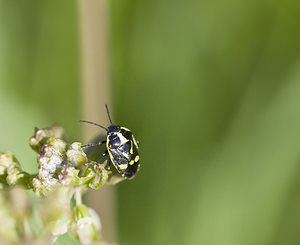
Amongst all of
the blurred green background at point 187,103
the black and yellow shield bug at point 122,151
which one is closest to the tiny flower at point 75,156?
the black and yellow shield bug at point 122,151

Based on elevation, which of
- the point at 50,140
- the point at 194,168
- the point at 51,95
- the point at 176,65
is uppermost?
the point at 50,140

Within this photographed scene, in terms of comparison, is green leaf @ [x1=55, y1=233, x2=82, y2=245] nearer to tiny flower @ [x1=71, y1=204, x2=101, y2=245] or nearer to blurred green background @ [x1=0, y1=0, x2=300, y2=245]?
tiny flower @ [x1=71, y1=204, x2=101, y2=245]

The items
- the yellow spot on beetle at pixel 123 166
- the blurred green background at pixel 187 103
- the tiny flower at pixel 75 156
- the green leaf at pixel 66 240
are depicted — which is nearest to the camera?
the green leaf at pixel 66 240

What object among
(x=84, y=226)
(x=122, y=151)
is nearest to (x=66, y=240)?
(x=84, y=226)

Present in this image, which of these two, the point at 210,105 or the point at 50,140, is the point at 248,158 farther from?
the point at 50,140

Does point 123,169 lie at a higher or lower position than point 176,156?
higher

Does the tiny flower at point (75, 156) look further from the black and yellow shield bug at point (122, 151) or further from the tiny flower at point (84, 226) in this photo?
the black and yellow shield bug at point (122, 151)

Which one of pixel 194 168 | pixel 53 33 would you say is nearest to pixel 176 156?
pixel 194 168

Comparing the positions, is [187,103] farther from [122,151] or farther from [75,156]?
[75,156]
